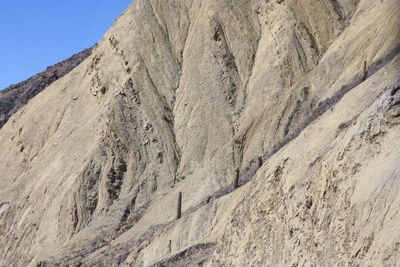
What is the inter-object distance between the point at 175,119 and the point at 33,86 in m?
24.9

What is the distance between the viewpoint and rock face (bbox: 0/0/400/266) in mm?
32000

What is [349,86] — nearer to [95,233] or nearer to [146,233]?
[146,233]

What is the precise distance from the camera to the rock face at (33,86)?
62125 mm

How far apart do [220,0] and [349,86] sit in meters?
13.9

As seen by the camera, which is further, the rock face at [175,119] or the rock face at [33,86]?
the rock face at [33,86]

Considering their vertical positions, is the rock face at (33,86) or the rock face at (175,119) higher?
the rock face at (33,86)

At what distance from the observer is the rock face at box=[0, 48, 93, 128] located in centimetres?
6212

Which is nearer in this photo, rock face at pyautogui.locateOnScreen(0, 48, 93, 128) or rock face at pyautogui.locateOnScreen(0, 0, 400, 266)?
rock face at pyautogui.locateOnScreen(0, 0, 400, 266)

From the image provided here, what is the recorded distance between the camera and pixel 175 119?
4162cm

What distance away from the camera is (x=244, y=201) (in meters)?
20.9

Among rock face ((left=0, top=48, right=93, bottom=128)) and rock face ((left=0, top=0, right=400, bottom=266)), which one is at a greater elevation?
rock face ((left=0, top=48, right=93, bottom=128))

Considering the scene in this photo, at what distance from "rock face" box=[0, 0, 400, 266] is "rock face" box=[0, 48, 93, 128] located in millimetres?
9932

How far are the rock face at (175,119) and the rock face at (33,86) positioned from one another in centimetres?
993

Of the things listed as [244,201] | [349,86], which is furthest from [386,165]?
[349,86]
